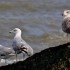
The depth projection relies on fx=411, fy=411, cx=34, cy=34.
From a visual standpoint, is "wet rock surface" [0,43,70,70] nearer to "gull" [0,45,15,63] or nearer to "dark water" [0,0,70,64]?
"gull" [0,45,15,63]

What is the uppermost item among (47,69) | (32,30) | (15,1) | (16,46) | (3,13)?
(15,1)

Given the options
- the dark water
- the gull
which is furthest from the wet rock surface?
the dark water

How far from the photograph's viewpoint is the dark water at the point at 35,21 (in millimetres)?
13422

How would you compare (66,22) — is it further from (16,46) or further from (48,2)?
(48,2)

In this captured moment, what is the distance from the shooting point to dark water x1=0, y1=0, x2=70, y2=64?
1342cm

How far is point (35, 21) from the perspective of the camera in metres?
16.1

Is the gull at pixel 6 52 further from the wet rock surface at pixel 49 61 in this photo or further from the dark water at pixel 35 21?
the wet rock surface at pixel 49 61

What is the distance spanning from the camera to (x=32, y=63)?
5656mm

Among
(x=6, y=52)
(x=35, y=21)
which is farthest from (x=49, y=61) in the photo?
(x=35, y=21)

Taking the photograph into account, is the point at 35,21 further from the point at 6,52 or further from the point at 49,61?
the point at 49,61

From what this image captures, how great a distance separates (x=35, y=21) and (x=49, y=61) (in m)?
10.6

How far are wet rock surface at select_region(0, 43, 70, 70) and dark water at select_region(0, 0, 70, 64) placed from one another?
6.10 m

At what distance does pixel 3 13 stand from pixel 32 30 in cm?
307

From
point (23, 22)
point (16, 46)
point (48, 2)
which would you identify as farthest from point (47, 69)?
point (48, 2)
